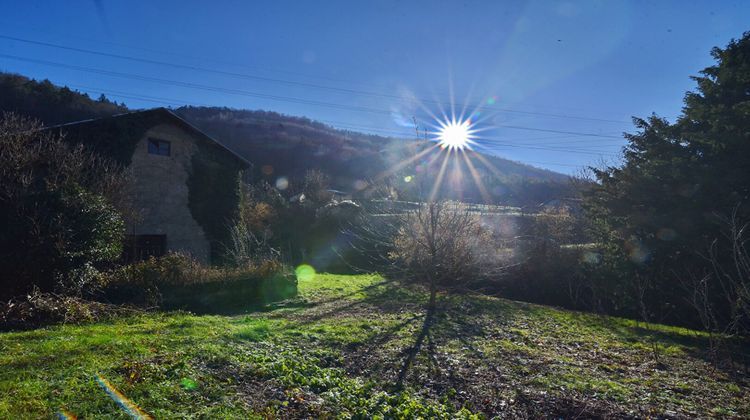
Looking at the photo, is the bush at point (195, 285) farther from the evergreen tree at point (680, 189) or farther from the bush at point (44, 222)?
the evergreen tree at point (680, 189)

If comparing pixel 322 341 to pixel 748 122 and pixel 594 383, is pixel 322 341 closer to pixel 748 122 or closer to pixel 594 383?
pixel 594 383

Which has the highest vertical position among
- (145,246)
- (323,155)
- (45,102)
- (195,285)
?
(323,155)

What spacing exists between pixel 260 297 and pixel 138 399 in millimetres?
8339

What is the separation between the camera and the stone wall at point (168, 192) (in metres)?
16.5

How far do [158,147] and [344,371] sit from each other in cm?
1548

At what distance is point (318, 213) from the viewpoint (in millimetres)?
28828

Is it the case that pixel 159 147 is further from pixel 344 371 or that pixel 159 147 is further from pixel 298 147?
pixel 298 147

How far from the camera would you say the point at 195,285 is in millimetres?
11266

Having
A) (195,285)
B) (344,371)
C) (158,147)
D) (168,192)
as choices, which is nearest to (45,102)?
(158,147)

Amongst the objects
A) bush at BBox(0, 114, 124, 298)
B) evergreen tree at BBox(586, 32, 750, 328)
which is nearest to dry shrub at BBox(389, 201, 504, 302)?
evergreen tree at BBox(586, 32, 750, 328)

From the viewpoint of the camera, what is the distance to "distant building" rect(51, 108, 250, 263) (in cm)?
1570

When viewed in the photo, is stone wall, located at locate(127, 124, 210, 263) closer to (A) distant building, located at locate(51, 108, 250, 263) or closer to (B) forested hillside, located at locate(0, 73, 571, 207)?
(A) distant building, located at locate(51, 108, 250, 263)

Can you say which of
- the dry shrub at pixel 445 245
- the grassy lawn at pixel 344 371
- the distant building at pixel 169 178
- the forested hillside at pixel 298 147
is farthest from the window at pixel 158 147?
the forested hillside at pixel 298 147

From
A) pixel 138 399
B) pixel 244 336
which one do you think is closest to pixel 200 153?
pixel 244 336
